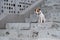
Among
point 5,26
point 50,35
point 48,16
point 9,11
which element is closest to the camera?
point 50,35

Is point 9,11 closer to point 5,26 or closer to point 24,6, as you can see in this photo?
point 24,6

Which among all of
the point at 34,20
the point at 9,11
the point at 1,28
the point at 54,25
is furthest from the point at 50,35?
the point at 9,11

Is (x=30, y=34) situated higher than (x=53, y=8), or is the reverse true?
(x=53, y=8)

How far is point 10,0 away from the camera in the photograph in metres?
17.5

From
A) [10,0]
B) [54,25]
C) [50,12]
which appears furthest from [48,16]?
[10,0]

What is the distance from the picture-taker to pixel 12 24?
14.2 meters

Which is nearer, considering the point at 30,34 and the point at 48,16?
the point at 30,34

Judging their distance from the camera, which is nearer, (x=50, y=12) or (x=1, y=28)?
(x=1, y=28)

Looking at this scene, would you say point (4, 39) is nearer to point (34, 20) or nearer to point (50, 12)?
point (34, 20)

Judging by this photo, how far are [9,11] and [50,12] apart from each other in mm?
2467

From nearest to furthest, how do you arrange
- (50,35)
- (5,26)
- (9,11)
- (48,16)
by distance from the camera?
(50,35) < (5,26) < (48,16) < (9,11)

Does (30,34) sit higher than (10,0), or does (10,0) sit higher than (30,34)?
(10,0)

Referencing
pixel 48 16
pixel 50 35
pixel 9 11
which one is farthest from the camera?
pixel 9 11

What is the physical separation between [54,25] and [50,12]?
2165 mm
